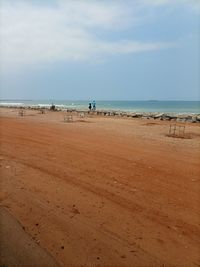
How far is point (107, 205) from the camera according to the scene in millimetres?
5801

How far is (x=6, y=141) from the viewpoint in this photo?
1191cm

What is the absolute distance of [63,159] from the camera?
8.99 metres

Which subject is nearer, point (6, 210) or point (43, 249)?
point (43, 249)

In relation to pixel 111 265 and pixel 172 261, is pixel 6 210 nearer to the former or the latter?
pixel 111 265

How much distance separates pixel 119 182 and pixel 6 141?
591cm

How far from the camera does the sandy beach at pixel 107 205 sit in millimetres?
4480

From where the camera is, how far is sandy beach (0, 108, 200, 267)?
14.7 feet

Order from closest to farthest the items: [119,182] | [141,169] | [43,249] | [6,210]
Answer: [43,249], [6,210], [119,182], [141,169]

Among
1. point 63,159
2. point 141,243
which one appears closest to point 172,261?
point 141,243

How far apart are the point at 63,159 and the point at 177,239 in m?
4.63

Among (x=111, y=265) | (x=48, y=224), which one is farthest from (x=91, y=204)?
(x=111, y=265)

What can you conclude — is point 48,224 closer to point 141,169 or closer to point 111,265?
point 111,265

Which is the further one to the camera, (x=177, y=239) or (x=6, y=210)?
(x=6, y=210)

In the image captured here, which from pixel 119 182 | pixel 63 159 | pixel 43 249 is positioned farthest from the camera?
pixel 63 159
